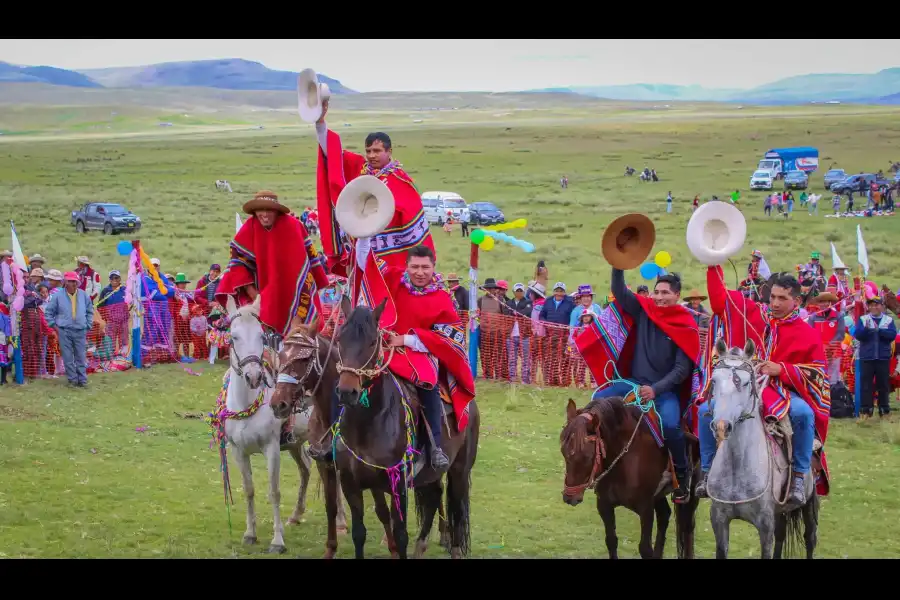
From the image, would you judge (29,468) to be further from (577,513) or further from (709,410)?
(709,410)

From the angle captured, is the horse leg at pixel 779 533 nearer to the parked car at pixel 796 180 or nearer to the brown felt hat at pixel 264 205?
the brown felt hat at pixel 264 205

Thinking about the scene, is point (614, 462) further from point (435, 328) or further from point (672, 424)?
point (435, 328)

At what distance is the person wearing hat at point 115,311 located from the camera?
23.2m

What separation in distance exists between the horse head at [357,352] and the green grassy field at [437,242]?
2.94m

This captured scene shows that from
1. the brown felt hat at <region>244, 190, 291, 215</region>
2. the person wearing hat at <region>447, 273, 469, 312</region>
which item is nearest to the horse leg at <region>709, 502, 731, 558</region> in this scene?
the brown felt hat at <region>244, 190, 291, 215</region>

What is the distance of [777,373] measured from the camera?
975 centimetres

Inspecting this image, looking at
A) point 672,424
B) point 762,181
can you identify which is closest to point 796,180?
point 762,181

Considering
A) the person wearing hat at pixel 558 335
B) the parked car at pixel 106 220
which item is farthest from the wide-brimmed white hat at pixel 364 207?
the parked car at pixel 106 220

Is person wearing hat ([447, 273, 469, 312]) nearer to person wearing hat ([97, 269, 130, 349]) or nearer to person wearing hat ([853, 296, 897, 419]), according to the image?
person wearing hat ([97, 269, 130, 349])

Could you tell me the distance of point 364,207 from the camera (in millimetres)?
10430

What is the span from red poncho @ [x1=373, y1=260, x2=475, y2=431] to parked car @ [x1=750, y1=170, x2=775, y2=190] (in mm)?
55699

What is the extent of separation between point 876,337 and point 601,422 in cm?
1133

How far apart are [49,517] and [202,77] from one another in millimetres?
105307
